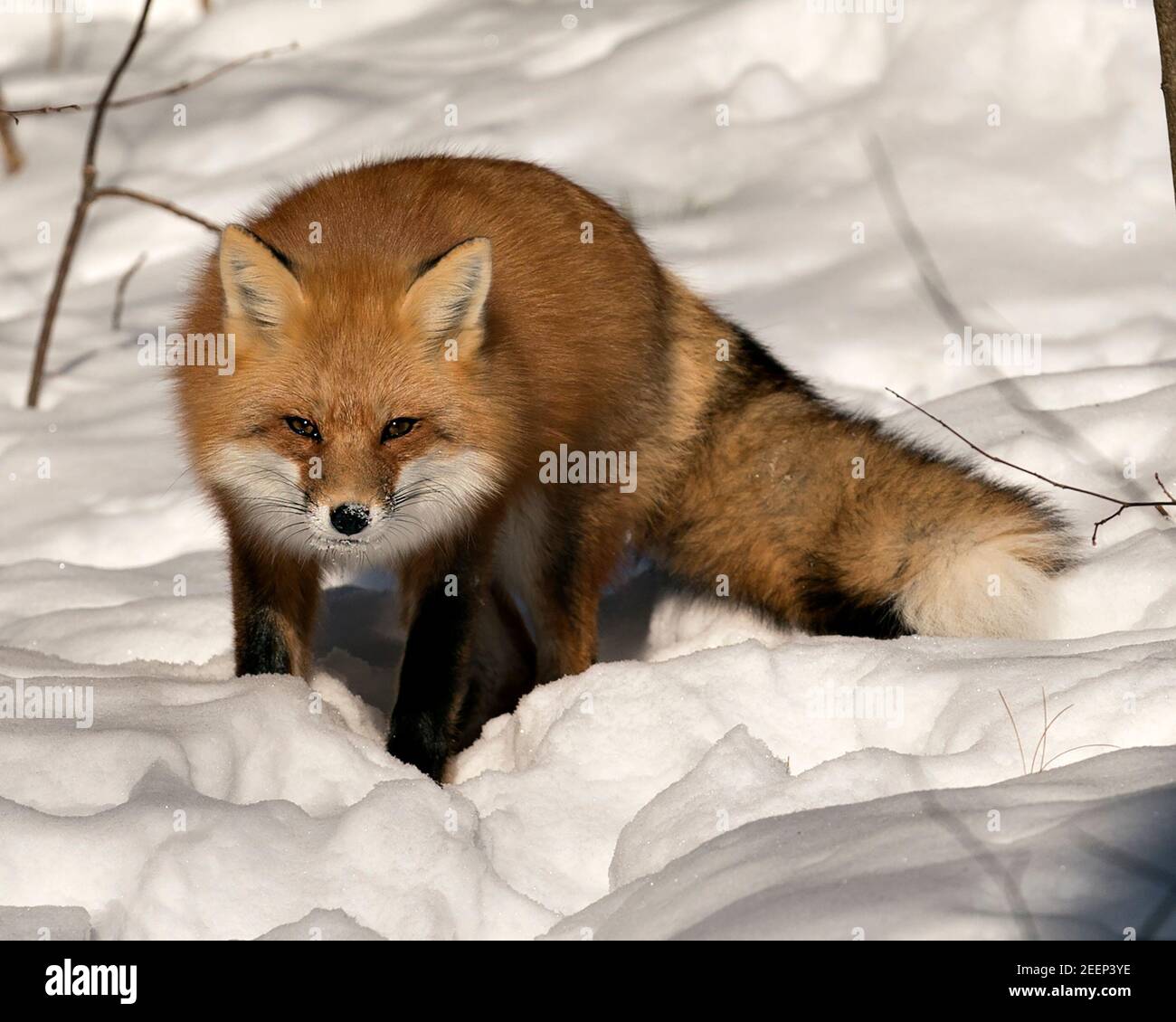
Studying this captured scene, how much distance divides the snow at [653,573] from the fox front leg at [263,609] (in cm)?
19

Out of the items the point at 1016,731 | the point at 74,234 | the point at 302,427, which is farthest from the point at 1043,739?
the point at 74,234

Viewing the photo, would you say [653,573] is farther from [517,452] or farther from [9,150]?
[9,150]

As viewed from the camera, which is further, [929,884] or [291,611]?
[291,611]

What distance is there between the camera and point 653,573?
4508 mm

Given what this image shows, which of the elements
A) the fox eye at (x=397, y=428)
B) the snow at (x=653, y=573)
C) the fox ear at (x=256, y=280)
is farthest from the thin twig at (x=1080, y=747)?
the fox ear at (x=256, y=280)

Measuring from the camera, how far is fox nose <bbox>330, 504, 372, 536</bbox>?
285 cm

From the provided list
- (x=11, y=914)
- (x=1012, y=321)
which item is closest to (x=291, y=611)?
(x=11, y=914)

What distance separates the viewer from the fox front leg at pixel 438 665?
10.8ft

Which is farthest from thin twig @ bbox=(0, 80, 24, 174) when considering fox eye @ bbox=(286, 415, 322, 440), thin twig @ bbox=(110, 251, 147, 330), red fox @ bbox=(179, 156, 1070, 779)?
fox eye @ bbox=(286, 415, 322, 440)

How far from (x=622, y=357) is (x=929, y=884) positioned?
2.18 meters

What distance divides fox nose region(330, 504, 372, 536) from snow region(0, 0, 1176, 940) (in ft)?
1.53

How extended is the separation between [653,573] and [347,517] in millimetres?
1828
